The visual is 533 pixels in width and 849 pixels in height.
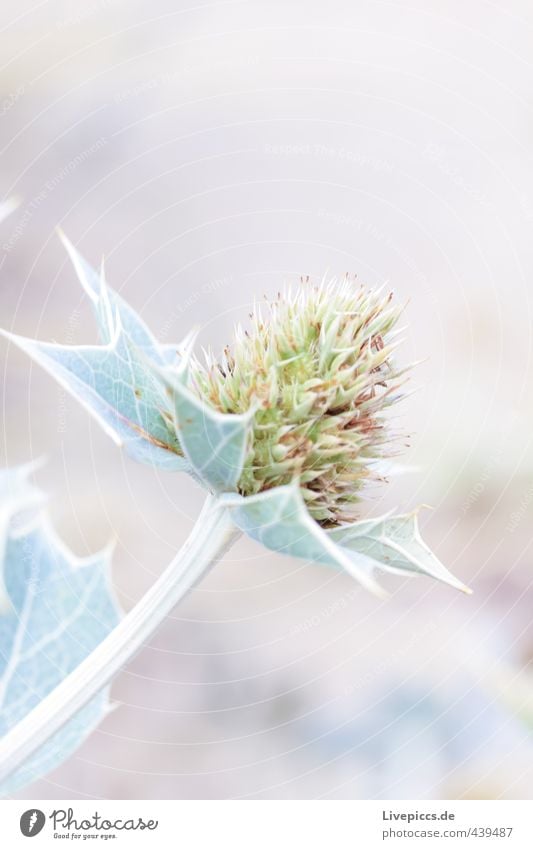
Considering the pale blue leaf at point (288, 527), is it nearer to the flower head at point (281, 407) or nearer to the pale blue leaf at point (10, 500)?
the flower head at point (281, 407)

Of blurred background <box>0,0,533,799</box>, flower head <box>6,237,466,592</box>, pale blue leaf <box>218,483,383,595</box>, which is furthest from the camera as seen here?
blurred background <box>0,0,533,799</box>

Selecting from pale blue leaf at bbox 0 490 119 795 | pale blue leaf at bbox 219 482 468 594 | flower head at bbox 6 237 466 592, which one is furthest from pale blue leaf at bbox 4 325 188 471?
pale blue leaf at bbox 0 490 119 795

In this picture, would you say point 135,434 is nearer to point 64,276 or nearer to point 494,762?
point 64,276

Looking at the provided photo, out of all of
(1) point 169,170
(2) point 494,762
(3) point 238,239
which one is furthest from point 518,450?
(1) point 169,170

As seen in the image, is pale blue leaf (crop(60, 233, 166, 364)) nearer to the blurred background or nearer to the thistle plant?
the thistle plant

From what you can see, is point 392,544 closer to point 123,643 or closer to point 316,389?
point 316,389
